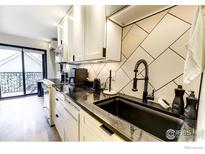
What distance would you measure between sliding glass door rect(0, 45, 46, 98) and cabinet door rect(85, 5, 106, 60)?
3800 mm

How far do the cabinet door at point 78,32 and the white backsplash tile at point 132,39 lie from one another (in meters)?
0.68

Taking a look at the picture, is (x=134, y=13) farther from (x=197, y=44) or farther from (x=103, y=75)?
(x=103, y=75)

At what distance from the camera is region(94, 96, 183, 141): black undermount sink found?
84 cm

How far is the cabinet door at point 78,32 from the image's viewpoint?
1.71 m

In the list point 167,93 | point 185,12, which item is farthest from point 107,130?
point 185,12

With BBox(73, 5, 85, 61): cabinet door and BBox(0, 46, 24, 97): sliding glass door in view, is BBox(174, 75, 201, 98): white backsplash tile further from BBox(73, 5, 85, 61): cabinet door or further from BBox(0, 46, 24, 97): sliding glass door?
BBox(0, 46, 24, 97): sliding glass door

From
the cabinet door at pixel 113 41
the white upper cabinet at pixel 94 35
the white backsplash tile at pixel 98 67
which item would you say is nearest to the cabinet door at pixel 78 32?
the white upper cabinet at pixel 94 35

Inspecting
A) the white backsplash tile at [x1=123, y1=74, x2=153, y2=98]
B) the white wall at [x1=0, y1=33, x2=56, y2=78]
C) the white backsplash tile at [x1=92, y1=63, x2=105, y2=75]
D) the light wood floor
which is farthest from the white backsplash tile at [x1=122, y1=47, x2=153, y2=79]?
the white wall at [x1=0, y1=33, x2=56, y2=78]

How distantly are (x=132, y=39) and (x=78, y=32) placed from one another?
945 mm

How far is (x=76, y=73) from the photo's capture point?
2.02 metres

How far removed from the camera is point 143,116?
1024 mm

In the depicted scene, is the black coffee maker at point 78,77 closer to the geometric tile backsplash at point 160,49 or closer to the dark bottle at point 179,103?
the geometric tile backsplash at point 160,49
